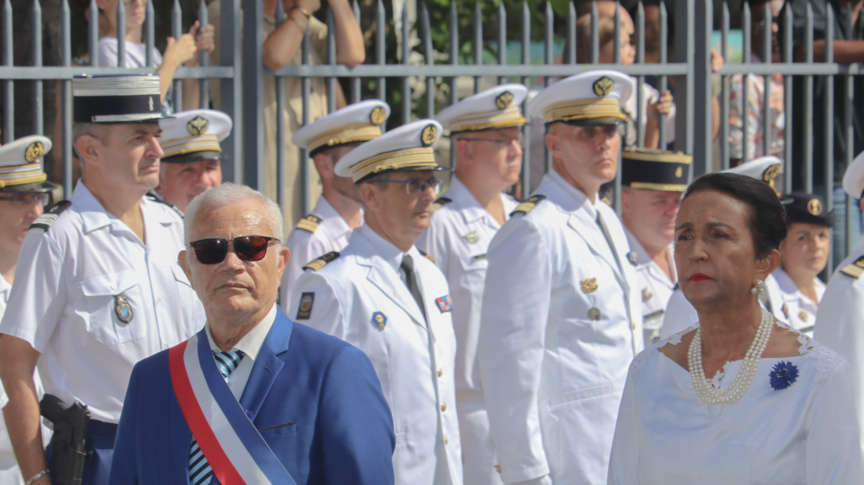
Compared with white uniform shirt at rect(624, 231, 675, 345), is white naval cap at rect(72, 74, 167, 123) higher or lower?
higher

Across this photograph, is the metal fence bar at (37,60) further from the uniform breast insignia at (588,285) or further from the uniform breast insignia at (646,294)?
the uniform breast insignia at (646,294)

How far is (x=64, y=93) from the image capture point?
541 cm

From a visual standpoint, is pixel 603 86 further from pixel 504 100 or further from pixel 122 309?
pixel 122 309

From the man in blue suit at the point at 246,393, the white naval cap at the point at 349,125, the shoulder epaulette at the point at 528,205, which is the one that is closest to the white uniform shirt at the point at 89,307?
the man in blue suit at the point at 246,393

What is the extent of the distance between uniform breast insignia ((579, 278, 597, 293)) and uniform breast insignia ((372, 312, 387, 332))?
0.91 metres

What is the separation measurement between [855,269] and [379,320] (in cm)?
175

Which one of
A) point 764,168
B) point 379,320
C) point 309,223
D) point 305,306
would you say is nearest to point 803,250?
point 764,168

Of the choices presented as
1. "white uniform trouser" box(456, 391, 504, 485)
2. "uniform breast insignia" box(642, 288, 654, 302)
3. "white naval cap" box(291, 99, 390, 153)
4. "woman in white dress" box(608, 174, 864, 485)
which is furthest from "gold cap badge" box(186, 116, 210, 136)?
"woman in white dress" box(608, 174, 864, 485)

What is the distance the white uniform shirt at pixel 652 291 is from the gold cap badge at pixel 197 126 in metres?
2.20

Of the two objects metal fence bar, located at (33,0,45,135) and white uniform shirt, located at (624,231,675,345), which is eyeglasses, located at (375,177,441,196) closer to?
white uniform shirt, located at (624,231,675,345)

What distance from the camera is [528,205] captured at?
480 cm

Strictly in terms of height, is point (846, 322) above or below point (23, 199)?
below

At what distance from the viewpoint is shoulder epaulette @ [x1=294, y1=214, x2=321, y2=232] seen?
553 centimetres

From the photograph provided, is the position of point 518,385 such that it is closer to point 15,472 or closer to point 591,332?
point 591,332
